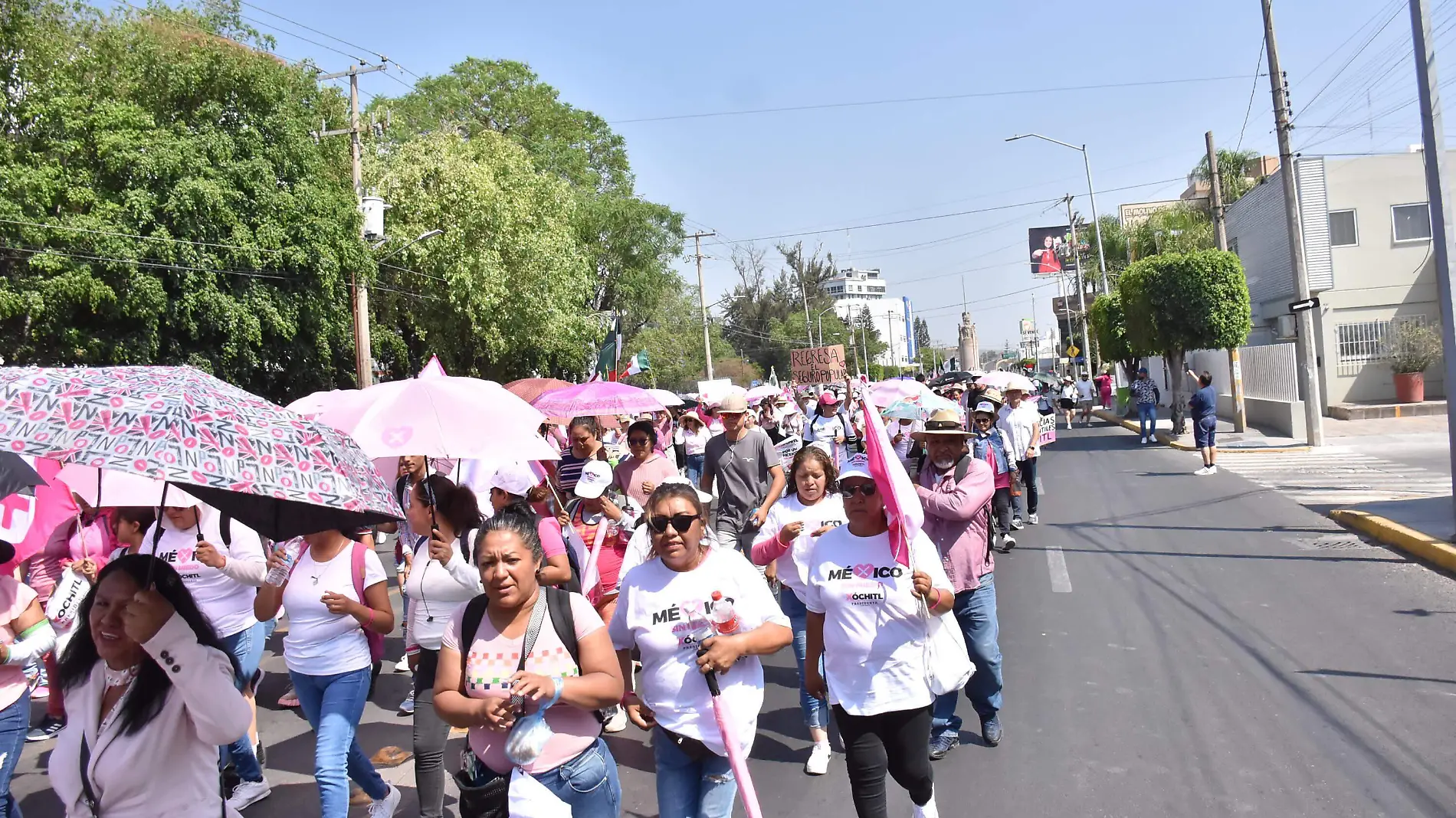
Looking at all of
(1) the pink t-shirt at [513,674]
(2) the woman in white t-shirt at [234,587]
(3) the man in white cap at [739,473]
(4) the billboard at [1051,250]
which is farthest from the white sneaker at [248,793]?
(4) the billboard at [1051,250]

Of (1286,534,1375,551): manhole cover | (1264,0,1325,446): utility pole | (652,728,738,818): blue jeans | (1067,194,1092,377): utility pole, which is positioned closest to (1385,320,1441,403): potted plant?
(1264,0,1325,446): utility pole

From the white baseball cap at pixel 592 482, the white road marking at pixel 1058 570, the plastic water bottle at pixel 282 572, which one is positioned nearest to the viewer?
the plastic water bottle at pixel 282 572

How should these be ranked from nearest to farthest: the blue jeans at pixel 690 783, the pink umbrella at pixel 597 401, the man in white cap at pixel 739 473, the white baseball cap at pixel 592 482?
the blue jeans at pixel 690 783
the white baseball cap at pixel 592 482
the man in white cap at pixel 739 473
the pink umbrella at pixel 597 401

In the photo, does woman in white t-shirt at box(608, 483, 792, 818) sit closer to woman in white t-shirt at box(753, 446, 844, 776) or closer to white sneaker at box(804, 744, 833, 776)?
woman in white t-shirt at box(753, 446, 844, 776)

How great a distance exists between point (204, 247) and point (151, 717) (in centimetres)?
1998

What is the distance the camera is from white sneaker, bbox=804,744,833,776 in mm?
5352

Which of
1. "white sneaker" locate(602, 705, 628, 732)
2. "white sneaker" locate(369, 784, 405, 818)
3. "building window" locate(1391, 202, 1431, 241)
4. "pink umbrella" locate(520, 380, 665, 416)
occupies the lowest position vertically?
"white sneaker" locate(602, 705, 628, 732)

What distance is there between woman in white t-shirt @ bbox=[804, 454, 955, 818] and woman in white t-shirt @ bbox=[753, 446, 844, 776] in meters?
1.11

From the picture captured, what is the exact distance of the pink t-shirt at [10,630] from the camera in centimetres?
415

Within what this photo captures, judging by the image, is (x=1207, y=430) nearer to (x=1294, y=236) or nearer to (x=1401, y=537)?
(x=1294, y=236)

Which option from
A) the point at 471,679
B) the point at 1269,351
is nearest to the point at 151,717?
the point at 471,679

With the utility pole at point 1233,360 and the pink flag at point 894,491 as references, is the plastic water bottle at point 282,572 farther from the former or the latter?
the utility pole at point 1233,360

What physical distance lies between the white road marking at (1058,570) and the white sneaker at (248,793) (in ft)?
21.1

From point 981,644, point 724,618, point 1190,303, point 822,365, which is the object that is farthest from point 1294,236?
point 724,618
